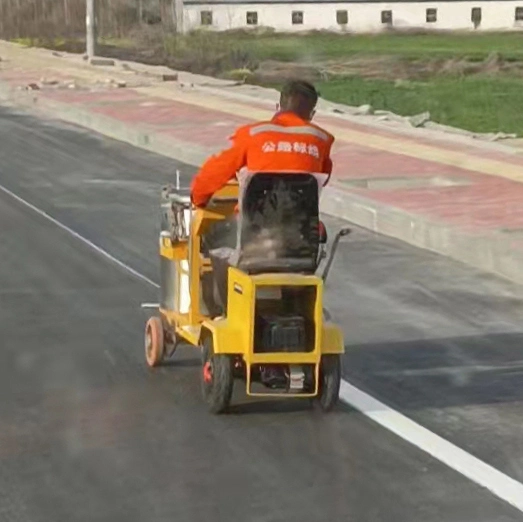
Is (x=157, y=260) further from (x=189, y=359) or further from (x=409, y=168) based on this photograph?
(x=409, y=168)

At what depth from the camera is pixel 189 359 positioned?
9500 mm

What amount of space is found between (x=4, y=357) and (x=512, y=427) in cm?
321

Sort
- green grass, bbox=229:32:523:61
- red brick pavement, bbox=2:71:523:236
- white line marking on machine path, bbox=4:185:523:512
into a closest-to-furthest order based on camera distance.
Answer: white line marking on machine path, bbox=4:185:523:512 → red brick pavement, bbox=2:71:523:236 → green grass, bbox=229:32:523:61

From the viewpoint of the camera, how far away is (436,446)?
768 centimetres

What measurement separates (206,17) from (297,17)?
5.52 m

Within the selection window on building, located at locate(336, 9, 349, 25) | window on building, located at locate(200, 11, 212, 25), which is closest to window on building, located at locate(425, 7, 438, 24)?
window on building, located at locate(336, 9, 349, 25)

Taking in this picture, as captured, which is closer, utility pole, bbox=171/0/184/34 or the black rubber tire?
the black rubber tire

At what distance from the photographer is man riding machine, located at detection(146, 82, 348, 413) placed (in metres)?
7.88

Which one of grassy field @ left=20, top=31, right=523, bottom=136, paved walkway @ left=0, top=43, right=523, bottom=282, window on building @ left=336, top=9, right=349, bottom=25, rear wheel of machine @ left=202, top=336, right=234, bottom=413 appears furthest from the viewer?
window on building @ left=336, top=9, right=349, bottom=25

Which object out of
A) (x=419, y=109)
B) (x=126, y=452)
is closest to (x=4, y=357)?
(x=126, y=452)

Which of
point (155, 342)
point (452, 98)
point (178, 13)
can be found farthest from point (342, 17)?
point (155, 342)

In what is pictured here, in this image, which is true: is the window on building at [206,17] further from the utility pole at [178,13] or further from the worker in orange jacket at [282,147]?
the worker in orange jacket at [282,147]

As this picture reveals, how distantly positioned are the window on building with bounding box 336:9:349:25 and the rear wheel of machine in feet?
266

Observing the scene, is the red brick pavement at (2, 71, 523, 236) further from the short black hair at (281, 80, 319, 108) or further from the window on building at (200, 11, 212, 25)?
the window on building at (200, 11, 212, 25)
